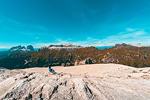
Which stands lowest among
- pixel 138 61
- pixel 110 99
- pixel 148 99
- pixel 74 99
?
pixel 138 61

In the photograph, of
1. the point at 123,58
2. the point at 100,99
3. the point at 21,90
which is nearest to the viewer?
the point at 100,99

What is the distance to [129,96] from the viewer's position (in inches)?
411

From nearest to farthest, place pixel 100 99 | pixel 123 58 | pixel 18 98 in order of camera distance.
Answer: pixel 18 98 → pixel 100 99 → pixel 123 58

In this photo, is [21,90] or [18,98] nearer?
[18,98]

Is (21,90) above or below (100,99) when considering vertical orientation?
above

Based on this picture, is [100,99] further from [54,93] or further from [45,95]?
[45,95]

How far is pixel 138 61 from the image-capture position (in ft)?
482

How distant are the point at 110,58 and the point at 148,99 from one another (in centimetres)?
18055

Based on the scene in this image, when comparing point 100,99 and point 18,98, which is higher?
point 18,98

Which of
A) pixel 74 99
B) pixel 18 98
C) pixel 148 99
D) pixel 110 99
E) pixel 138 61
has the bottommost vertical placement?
pixel 138 61

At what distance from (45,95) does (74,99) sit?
4121 millimetres

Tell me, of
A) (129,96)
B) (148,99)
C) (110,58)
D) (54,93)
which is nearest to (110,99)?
(129,96)

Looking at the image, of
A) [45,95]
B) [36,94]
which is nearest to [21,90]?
[36,94]

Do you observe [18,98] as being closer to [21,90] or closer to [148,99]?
[21,90]
